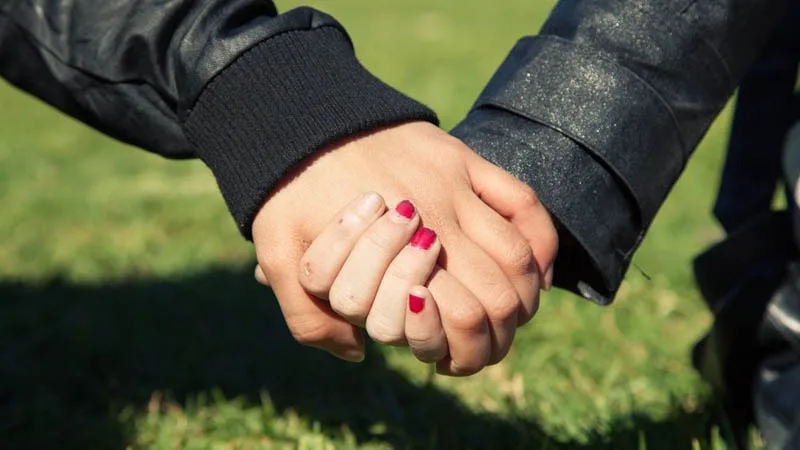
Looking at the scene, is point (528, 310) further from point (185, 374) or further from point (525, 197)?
point (185, 374)

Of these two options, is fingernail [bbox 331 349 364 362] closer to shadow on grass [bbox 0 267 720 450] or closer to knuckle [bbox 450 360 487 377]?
knuckle [bbox 450 360 487 377]

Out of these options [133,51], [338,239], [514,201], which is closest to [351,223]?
[338,239]

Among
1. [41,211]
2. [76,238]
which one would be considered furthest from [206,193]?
[76,238]

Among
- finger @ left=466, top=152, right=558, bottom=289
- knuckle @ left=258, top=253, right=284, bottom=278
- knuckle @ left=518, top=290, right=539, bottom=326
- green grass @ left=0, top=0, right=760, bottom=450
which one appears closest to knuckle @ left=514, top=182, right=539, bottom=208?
finger @ left=466, top=152, right=558, bottom=289

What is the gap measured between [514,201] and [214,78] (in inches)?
17.4

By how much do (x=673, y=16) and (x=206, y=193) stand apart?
390 cm

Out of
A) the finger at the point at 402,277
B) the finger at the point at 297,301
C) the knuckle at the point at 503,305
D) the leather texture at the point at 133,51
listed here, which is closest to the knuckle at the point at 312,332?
the finger at the point at 297,301

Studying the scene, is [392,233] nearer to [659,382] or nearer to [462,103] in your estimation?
[659,382]

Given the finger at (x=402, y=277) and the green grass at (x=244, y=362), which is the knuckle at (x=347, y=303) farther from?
the green grass at (x=244, y=362)

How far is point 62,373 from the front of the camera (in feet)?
8.10

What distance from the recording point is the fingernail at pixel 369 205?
4.25 feet

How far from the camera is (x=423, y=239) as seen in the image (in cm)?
129

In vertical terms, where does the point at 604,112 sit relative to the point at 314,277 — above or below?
above

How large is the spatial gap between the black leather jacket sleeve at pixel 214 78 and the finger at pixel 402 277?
18cm
